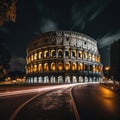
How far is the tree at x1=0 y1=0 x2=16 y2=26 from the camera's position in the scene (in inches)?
412

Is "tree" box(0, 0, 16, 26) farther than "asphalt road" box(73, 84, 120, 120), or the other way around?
"tree" box(0, 0, 16, 26)

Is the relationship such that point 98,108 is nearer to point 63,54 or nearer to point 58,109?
point 58,109

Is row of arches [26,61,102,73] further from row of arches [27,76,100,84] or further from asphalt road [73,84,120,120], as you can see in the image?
Answer: asphalt road [73,84,120,120]

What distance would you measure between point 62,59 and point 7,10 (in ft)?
190

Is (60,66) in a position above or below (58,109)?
above

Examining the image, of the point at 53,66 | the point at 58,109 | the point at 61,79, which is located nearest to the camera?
the point at 58,109

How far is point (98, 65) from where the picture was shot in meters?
82.1

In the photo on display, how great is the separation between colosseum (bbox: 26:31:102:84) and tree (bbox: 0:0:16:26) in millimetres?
55495

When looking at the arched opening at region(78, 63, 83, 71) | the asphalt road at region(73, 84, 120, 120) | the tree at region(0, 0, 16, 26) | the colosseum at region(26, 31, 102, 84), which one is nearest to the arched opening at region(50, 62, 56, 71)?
the colosseum at region(26, 31, 102, 84)

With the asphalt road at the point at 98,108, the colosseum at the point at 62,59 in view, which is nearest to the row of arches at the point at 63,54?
the colosseum at the point at 62,59

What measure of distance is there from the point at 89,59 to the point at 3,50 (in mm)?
52559

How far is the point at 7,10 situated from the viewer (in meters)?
10.7

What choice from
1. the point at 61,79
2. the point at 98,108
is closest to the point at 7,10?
the point at 98,108

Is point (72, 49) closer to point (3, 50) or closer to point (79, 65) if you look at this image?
point (79, 65)
